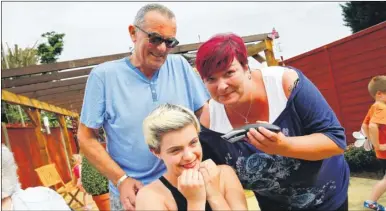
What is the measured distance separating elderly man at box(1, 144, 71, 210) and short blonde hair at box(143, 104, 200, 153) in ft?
1.61

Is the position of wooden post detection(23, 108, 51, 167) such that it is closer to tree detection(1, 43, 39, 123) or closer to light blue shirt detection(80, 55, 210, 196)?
light blue shirt detection(80, 55, 210, 196)

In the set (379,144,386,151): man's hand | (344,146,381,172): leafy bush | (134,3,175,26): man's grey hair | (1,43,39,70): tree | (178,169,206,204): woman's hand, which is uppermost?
(1,43,39,70): tree

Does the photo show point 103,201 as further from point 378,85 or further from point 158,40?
point 158,40

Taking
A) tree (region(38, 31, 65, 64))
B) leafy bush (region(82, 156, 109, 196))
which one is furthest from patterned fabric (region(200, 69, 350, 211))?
tree (region(38, 31, 65, 64))

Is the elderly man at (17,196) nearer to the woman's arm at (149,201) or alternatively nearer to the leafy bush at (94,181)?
the woman's arm at (149,201)

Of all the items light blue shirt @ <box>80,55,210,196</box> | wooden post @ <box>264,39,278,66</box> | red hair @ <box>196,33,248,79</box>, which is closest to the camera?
red hair @ <box>196,33,248,79</box>

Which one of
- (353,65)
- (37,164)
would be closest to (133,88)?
(353,65)

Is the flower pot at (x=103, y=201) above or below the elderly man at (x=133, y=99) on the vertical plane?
below

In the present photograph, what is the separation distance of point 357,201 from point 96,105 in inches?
179

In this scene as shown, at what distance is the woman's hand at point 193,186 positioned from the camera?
1.58 metres

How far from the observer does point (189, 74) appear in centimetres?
249

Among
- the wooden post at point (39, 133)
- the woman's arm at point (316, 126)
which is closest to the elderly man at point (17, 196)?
the woman's arm at point (316, 126)

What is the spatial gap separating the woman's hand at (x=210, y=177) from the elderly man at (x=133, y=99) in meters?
0.53

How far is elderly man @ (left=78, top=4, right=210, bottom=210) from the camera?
223 centimetres
